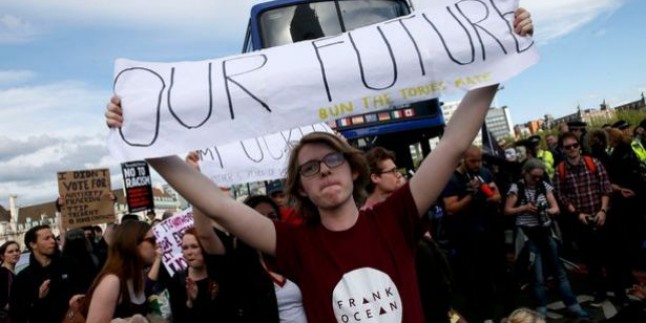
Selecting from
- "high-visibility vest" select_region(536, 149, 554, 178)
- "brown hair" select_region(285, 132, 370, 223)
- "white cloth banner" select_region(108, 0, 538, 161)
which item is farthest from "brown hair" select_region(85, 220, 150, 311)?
"high-visibility vest" select_region(536, 149, 554, 178)

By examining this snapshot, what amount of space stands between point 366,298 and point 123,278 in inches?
76.2

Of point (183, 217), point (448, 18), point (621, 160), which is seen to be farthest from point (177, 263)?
point (621, 160)

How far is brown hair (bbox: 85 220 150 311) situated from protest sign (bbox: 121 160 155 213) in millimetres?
9897

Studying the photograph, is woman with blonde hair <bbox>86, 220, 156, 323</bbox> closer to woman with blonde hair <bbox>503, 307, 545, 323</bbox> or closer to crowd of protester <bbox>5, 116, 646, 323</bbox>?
crowd of protester <bbox>5, 116, 646, 323</bbox>

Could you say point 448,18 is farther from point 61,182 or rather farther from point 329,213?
point 61,182

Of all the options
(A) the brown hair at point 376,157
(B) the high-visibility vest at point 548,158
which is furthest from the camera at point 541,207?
(B) the high-visibility vest at point 548,158

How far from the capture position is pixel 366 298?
5.84 feet

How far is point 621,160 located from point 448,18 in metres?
5.42

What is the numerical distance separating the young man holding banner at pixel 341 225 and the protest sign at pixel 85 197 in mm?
6851

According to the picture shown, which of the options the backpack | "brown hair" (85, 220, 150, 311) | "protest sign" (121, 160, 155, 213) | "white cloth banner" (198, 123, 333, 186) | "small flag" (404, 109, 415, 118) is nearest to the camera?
"brown hair" (85, 220, 150, 311)

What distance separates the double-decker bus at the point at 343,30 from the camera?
8094 millimetres

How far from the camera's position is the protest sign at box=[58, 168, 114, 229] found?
8.18m

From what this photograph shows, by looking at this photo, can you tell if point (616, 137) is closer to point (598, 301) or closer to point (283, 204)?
point (598, 301)

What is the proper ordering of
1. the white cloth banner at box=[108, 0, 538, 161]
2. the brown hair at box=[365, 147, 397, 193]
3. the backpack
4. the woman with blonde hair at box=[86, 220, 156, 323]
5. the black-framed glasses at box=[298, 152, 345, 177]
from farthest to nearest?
the backpack < the brown hair at box=[365, 147, 397, 193] < the woman with blonde hair at box=[86, 220, 156, 323] < the white cloth banner at box=[108, 0, 538, 161] < the black-framed glasses at box=[298, 152, 345, 177]
